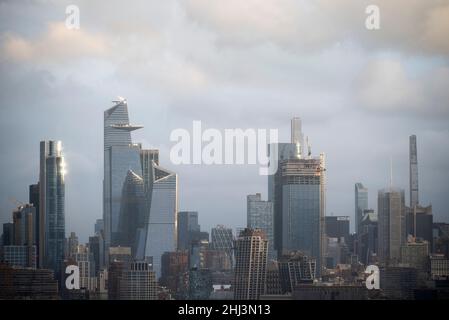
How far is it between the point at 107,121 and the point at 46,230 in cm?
362

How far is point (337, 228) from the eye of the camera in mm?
29094

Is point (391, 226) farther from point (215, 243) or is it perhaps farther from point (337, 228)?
point (215, 243)

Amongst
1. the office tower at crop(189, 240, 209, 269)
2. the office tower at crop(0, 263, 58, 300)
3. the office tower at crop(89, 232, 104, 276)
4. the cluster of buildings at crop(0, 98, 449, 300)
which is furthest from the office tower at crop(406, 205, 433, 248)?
the office tower at crop(0, 263, 58, 300)

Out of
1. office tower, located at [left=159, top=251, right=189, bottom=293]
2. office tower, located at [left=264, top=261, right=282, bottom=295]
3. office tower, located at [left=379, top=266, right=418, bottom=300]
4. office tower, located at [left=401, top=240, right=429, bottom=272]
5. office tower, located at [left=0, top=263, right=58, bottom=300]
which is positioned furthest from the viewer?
office tower, located at [left=401, top=240, right=429, bottom=272]

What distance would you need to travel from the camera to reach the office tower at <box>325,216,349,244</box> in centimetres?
2886

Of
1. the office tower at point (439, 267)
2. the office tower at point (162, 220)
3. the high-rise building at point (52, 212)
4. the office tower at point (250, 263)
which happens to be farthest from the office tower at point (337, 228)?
the high-rise building at point (52, 212)

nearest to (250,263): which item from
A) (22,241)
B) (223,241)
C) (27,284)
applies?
(223,241)

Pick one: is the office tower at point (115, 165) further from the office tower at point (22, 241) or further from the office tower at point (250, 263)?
the office tower at point (250, 263)

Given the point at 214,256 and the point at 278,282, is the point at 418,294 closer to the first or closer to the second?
the point at 278,282

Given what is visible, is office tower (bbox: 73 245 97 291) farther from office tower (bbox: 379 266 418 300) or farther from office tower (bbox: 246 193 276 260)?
office tower (bbox: 379 266 418 300)

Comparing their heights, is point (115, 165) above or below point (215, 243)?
above

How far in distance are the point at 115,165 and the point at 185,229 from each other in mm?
3996

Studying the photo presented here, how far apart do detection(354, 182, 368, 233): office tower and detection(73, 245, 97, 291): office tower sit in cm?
673

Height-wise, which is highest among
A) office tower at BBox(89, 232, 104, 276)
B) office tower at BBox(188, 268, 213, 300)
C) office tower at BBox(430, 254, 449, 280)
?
office tower at BBox(89, 232, 104, 276)
